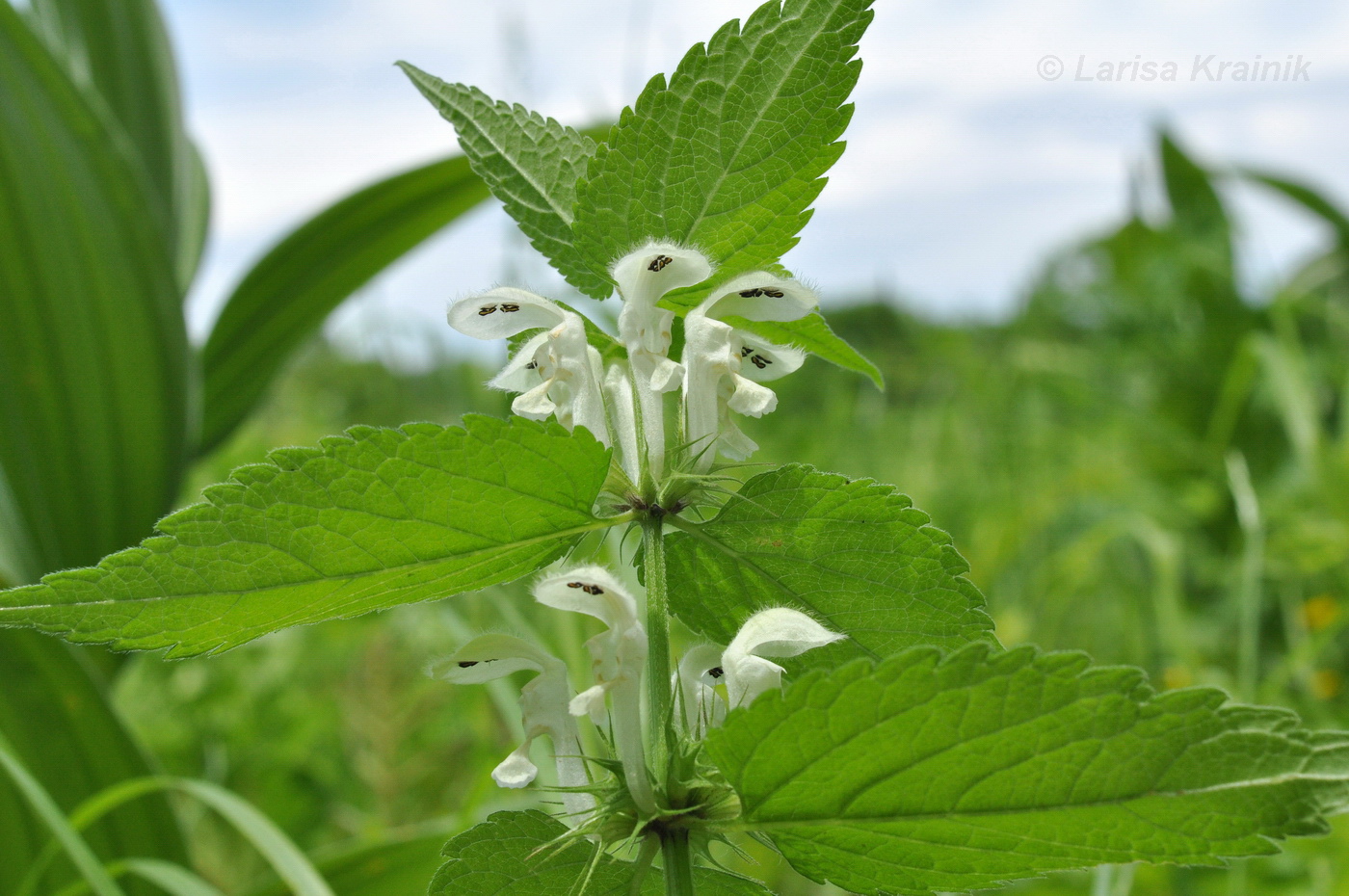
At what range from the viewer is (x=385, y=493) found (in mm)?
322

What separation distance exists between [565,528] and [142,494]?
1103 mm

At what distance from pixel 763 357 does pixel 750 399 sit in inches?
2.4

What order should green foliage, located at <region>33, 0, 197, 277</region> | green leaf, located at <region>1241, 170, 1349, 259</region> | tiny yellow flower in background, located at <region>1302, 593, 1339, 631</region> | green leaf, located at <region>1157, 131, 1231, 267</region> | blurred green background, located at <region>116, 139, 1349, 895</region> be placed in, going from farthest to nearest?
green leaf, located at <region>1157, 131, 1231, 267</region> → green leaf, located at <region>1241, 170, 1349, 259</region> → tiny yellow flower in background, located at <region>1302, 593, 1339, 631</region> → blurred green background, located at <region>116, 139, 1349, 895</region> → green foliage, located at <region>33, 0, 197, 277</region>

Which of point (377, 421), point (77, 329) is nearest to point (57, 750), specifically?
point (77, 329)

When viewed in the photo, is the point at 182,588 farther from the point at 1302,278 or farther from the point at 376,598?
the point at 1302,278

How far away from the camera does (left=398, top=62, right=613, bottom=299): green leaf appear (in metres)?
0.43

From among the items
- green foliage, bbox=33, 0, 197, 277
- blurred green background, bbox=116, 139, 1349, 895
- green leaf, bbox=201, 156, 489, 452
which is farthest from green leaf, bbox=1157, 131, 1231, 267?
green foliage, bbox=33, 0, 197, 277

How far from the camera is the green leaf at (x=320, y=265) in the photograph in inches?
57.7

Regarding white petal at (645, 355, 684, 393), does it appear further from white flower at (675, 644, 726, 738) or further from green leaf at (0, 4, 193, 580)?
green leaf at (0, 4, 193, 580)

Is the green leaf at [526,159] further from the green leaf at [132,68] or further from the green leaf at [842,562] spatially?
the green leaf at [132,68]

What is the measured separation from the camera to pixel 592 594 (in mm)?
404

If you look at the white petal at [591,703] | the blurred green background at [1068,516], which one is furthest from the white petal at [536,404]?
the blurred green background at [1068,516]

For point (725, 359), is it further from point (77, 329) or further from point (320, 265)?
point (320, 265)

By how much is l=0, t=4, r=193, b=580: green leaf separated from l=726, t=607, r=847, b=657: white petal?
1.05 m
